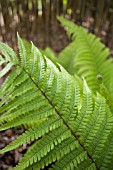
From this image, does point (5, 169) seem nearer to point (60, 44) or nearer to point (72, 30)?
point (72, 30)

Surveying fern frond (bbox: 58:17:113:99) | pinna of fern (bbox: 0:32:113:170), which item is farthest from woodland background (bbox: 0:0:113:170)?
pinna of fern (bbox: 0:32:113:170)

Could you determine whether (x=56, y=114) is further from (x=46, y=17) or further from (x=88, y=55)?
(x=46, y=17)

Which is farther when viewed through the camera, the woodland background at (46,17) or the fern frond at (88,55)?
the woodland background at (46,17)

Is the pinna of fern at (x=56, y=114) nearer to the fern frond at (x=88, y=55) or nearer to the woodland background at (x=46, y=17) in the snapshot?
the fern frond at (x=88, y=55)

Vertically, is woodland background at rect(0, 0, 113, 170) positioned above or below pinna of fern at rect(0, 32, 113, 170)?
above

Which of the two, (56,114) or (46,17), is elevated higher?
(46,17)

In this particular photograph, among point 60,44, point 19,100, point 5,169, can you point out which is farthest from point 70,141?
point 60,44

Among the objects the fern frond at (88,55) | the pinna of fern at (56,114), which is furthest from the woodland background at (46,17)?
the pinna of fern at (56,114)

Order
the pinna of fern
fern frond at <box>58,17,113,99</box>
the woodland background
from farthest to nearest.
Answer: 1. the woodland background
2. fern frond at <box>58,17,113,99</box>
3. the pinna of fern

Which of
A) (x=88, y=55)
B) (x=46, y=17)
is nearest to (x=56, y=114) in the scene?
(x=88, y=55)

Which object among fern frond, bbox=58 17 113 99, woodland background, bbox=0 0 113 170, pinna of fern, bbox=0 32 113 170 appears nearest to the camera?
pinna of fern, bbox=0 32 113 170

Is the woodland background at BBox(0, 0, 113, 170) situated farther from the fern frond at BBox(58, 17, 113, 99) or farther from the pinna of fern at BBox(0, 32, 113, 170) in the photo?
the pinna of fern at BBox(0, 32, 113, 170)
